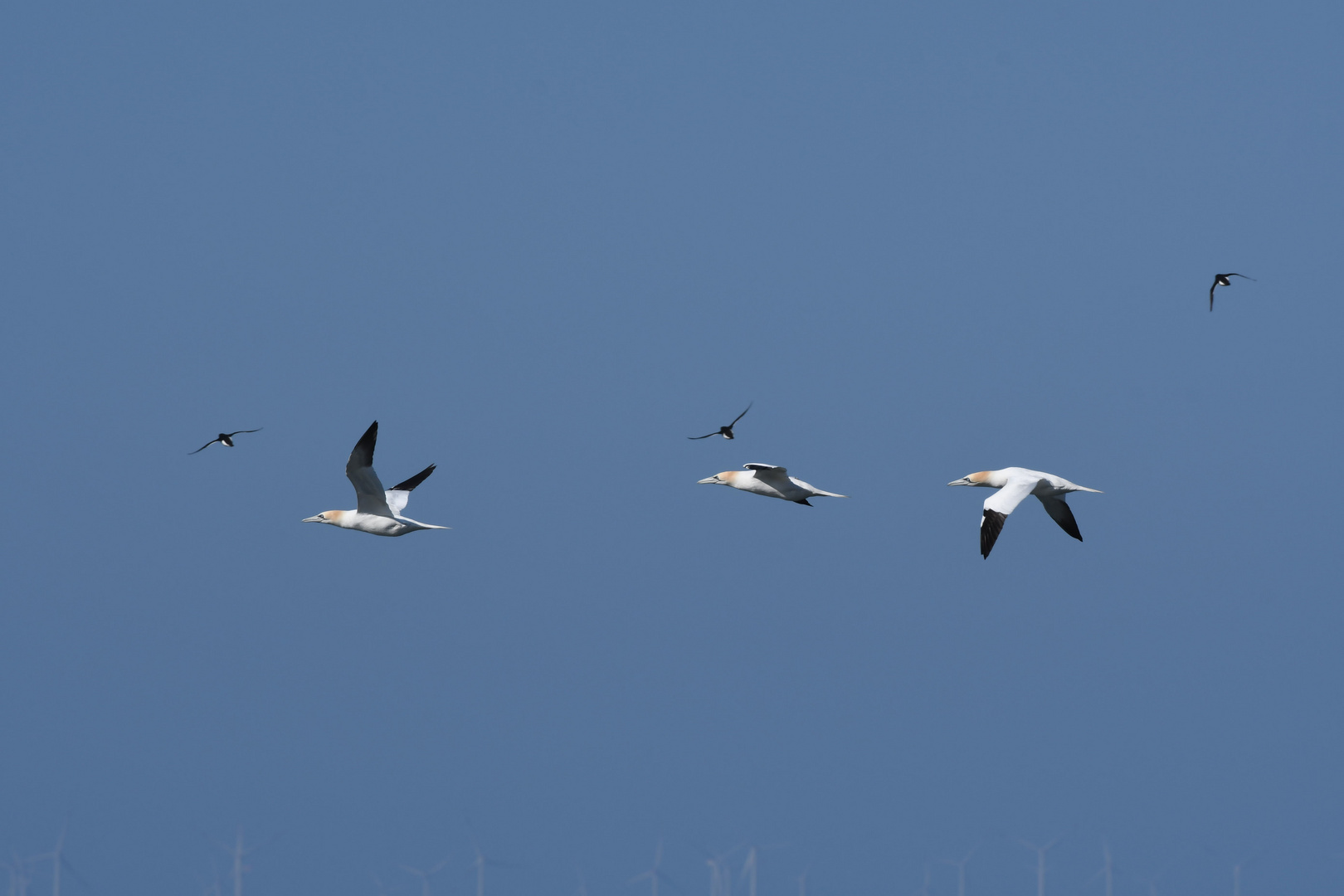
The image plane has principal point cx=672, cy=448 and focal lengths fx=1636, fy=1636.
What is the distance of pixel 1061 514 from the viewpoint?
45.1 m

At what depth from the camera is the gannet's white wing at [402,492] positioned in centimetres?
4531

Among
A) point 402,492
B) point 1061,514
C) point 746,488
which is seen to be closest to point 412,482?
point 402,492

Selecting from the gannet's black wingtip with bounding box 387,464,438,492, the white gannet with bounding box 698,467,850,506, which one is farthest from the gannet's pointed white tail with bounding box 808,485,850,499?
the gannet's black wingtip with bounding box 387,464,438,492

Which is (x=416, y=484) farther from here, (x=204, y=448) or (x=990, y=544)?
(x=990, y=544)

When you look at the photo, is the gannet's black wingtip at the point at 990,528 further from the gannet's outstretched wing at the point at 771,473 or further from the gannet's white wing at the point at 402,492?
the gannet's white wing at the point at 402,492

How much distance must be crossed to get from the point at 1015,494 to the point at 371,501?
17180 millimetres

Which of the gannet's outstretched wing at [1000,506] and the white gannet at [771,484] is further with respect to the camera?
the white gannet at [771,484]

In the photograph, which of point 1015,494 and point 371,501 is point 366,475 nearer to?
point 371,501

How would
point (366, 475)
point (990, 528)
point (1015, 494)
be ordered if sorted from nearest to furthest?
point (990, 528)
point (1015, 494)
point (366, 475)

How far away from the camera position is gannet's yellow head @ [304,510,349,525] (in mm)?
45625

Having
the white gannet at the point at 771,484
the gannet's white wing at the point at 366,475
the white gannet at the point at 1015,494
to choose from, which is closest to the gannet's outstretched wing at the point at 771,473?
the white gannet at the point at 771,484

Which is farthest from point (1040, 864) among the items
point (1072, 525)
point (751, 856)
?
→ point (1072, 525)

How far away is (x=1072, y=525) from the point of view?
45.3 m

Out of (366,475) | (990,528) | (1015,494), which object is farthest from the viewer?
(366,475)
